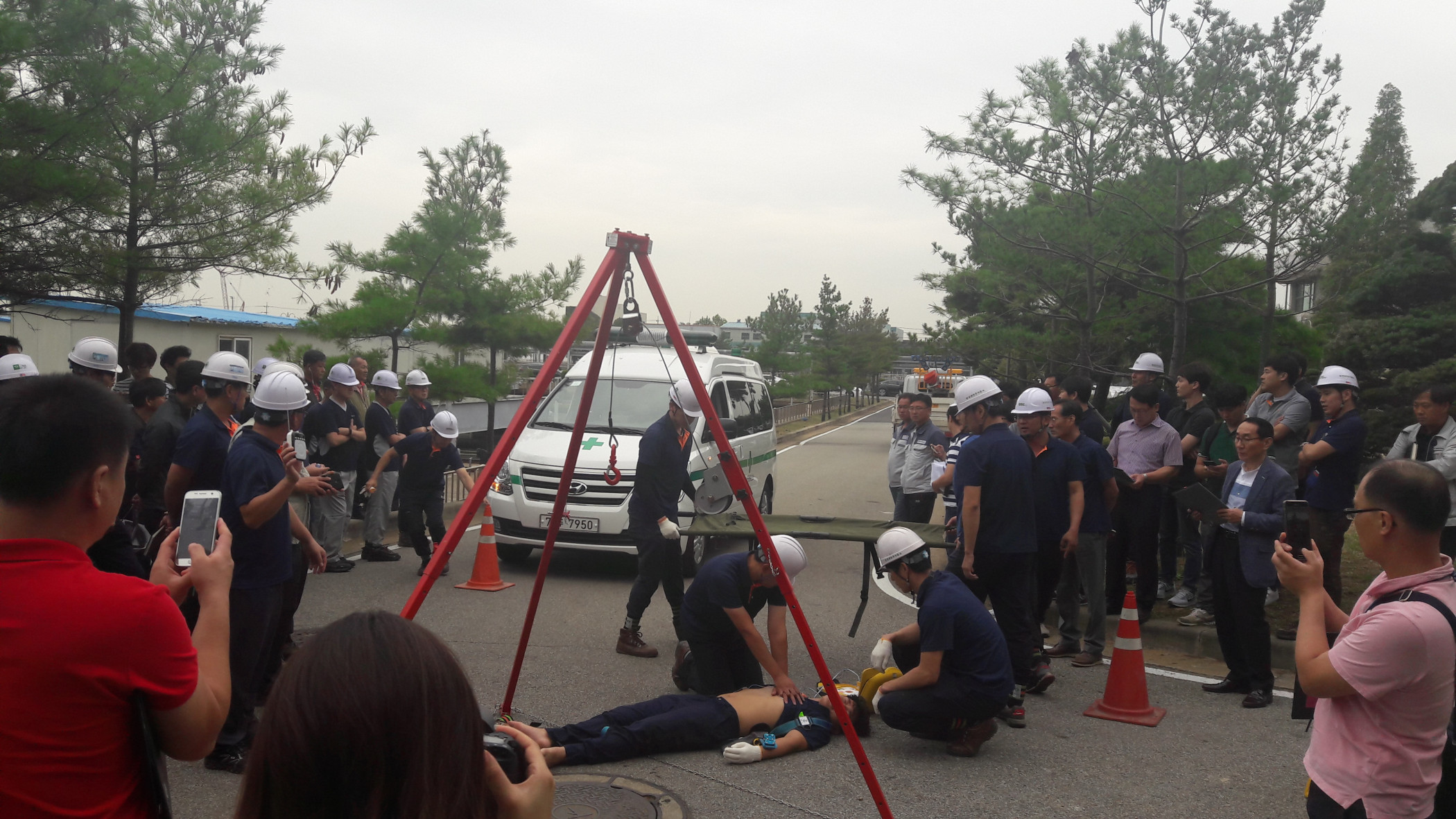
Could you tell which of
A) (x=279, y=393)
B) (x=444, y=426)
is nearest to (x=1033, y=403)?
(x=279, y=393)

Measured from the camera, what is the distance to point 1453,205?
18.1 m

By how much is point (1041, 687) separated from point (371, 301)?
11.5m

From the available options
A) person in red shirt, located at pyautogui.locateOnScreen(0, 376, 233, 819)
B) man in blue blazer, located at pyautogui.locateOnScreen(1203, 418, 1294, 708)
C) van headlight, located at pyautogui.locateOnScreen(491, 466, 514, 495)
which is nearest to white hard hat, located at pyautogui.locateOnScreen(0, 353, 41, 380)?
van headlight, located at pyautogui.locateOnScreen(491, 466, 514, 495)

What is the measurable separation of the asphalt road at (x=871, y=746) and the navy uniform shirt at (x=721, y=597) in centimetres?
69

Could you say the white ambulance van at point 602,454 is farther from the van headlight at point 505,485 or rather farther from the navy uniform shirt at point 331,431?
the navy uniform shirt at point 331,431

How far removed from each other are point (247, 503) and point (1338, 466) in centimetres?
700

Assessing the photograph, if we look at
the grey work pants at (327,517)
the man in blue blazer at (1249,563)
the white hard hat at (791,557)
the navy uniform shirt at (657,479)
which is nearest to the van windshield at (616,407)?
the grey work pants at (327,517)

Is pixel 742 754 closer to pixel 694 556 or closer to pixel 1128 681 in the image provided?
pixel 1128 681

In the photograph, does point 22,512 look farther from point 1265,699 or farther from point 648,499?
point 1265,699

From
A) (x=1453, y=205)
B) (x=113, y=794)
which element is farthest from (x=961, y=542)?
(x=1453, y=205)

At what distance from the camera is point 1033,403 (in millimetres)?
6574

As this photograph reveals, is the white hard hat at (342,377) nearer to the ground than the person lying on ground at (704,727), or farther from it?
farther from it

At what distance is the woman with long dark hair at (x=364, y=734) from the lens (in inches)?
53.7

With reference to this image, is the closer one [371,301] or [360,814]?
[360,814]
